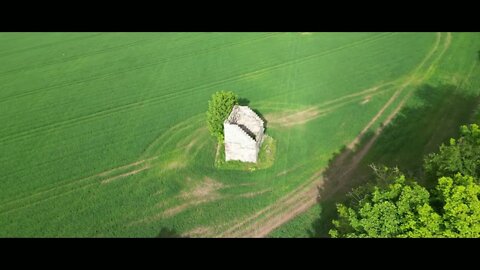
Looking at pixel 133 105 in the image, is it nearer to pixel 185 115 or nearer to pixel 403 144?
pixel 185 115

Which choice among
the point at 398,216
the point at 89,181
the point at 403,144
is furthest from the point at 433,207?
the point at 89,181

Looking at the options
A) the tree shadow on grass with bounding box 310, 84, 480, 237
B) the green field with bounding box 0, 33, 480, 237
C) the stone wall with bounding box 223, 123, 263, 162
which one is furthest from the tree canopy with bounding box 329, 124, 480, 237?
the stone wall with bounding box 223, 123, 263, 162

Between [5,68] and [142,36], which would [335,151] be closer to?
[142,36]

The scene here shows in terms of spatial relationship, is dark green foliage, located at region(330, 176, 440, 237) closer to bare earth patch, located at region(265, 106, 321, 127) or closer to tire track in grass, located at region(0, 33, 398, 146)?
bare earth patch, located at region(265, 106, 321, 127)

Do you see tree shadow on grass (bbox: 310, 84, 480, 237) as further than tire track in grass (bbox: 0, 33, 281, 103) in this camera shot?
No

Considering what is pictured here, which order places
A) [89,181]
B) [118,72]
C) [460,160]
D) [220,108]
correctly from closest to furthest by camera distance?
[460,160]
[220,108]
[89,181]
[118,72]

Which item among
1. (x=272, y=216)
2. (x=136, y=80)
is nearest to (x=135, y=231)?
(x=272, y=216)

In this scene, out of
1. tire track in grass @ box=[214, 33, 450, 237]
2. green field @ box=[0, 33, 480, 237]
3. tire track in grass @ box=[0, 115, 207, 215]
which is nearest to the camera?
tire track in grass @ box=[214, 33, 450, 237]
